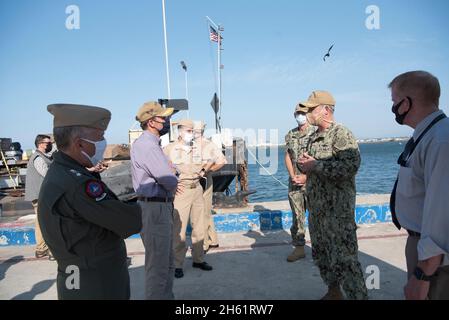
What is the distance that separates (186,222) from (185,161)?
83 centimetres

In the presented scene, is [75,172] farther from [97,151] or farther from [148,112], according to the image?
[148,112]

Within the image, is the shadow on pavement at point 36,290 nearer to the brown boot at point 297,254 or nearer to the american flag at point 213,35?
the brown boot at point 297,254

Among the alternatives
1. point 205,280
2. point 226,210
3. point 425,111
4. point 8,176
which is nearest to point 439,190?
point 425,111

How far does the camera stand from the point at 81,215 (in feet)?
5.05

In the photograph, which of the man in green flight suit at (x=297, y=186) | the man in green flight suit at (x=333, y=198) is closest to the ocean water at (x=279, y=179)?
the man in green flight suit at (x=297, y=186)

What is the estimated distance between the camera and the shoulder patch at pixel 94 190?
1553mm

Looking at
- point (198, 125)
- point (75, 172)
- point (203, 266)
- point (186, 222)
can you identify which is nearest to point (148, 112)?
point (75, 172)

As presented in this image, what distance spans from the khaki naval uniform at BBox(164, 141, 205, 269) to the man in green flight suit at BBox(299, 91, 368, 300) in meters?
1.72

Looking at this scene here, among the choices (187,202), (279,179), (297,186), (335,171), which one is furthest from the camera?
(279,179)

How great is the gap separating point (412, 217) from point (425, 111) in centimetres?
60

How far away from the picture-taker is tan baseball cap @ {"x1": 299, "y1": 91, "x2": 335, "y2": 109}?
2.81 m

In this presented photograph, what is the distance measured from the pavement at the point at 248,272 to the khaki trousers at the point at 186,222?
0.77 feet

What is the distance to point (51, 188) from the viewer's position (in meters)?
1.51

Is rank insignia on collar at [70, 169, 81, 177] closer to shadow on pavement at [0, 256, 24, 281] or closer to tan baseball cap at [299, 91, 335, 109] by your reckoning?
tan baseball cap at [299, 91, 335, 109]
